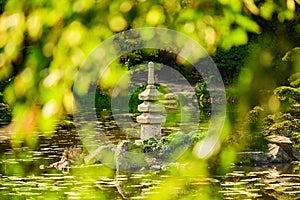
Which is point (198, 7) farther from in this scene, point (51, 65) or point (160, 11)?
point (51, 65)

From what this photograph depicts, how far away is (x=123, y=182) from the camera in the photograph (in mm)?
7227

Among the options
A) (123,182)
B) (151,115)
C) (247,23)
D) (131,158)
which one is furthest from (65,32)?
(151,115)

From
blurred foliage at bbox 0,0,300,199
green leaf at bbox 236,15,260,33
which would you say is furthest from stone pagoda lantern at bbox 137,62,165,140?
green leaf at bbox 236,15,260,33

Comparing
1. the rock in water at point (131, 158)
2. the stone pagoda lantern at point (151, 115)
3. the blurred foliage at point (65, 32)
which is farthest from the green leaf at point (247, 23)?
the stone pagoda lantern at point (151, 115)

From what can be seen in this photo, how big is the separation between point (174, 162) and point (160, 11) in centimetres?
594

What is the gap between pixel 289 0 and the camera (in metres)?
2.55

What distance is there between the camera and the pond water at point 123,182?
6.61m

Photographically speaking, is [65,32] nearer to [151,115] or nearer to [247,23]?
[247,23]

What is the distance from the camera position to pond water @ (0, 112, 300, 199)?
6.61 metres

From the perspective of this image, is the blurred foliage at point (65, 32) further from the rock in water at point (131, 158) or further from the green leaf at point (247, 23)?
the rock in water at point (131, 158)

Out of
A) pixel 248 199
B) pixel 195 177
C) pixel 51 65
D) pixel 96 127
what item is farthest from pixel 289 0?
pixel 96 127

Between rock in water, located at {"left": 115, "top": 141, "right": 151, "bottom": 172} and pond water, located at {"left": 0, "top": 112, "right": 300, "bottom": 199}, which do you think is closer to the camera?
pond water, located at {"left": 0, "top": 112, "right": 300, "bottom": 199}

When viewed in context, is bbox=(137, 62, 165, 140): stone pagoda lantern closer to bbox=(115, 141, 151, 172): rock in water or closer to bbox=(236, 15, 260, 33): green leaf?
bbox=(115, 141, 151, 172): rock in water

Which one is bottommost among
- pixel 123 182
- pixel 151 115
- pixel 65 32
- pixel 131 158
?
pixel 123 182
